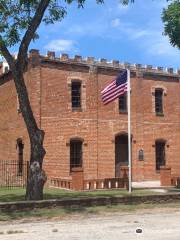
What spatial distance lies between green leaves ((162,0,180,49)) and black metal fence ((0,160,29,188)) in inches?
500

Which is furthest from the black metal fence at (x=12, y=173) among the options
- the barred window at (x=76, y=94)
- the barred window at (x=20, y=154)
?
the barred window at (x=76, y=94)

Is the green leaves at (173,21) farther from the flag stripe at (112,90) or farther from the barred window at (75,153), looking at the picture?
the barred window at (75,153)

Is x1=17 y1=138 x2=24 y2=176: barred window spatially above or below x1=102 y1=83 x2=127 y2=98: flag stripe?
below

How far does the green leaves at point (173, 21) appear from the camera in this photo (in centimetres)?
2145

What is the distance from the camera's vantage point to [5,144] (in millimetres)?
35062

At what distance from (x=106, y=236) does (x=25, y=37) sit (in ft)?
28.9

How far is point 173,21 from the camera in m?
21.6

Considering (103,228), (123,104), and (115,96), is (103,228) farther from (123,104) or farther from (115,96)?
(123,104)

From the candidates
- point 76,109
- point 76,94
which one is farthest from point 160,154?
point 76,94

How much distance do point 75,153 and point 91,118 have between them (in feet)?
7.92

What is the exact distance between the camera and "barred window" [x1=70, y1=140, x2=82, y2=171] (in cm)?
3203

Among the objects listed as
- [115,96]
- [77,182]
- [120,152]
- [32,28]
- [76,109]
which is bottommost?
[77,182]

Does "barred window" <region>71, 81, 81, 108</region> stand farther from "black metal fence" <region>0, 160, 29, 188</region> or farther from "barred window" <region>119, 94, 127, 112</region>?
"black metal fence" <region>0, 160, 29, 188</region>

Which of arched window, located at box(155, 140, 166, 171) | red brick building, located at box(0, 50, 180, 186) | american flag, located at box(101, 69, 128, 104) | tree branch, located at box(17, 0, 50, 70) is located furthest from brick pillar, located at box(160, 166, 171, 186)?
tree branch, located at box(17, 0, 50, 70)
